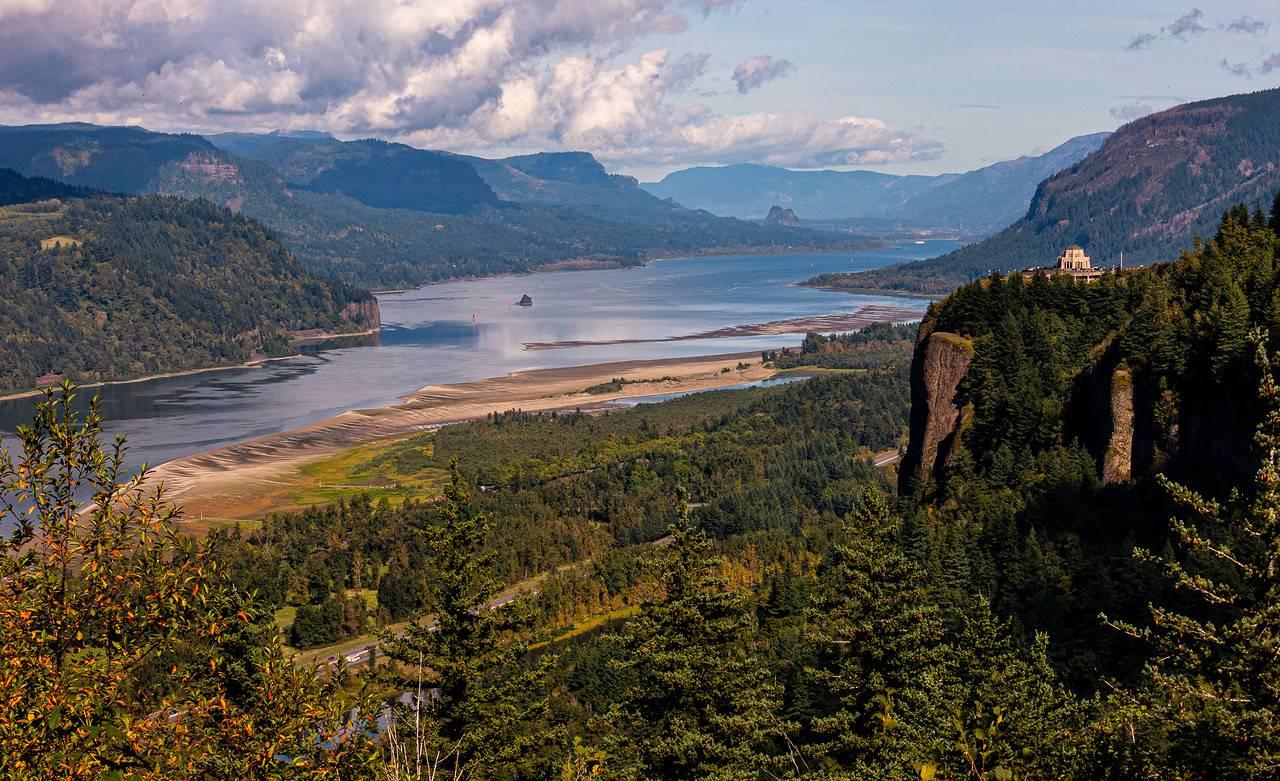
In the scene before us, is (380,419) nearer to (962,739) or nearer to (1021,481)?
(1021,481)

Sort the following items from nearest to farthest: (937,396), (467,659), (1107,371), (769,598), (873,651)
Answer: 1. (467,659)
2. (873,651)
3. (1107,371)
4. (769,598)
5. (937,396)

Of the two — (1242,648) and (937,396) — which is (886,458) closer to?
(937,396)

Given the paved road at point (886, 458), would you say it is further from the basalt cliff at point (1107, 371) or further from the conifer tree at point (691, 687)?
the conifer tree at point (691, 687)

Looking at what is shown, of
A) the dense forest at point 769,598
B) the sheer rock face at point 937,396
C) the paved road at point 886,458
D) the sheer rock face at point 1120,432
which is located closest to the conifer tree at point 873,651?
the dense forest at point 769,598

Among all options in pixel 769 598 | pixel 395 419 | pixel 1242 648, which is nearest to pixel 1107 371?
pixel 769 598

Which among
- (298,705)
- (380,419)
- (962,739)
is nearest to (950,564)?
(962,739)

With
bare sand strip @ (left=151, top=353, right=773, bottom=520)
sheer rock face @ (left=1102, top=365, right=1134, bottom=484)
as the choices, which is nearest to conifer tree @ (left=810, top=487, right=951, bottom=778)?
sheer rock face @ (left=1102, top=365, right=1134, bottom=484)

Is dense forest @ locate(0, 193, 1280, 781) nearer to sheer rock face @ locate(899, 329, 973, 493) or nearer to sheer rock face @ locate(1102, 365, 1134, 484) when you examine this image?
sheer rock face @ locate(1102, 365, 1134, 484)
